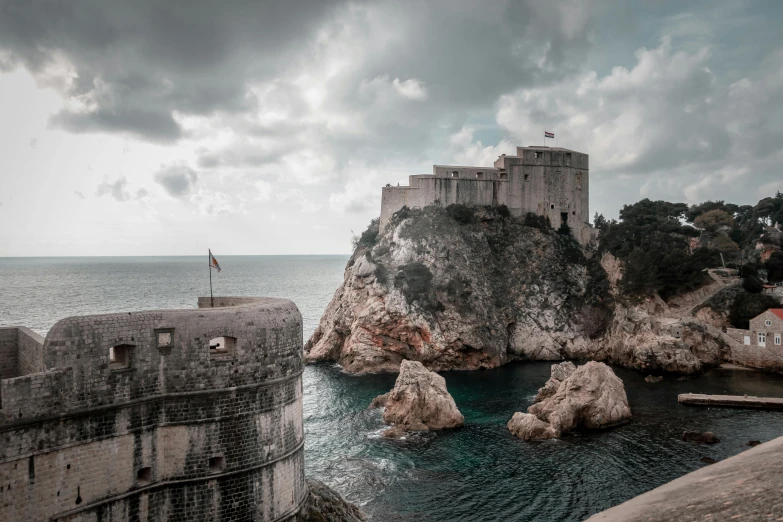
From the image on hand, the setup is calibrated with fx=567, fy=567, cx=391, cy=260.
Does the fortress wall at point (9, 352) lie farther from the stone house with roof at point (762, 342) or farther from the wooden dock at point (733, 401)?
the stone house with roof at point (762, 342)

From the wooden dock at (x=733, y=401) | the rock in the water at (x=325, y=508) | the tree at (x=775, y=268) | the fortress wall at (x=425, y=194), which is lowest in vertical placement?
the wooden dock at (x=733, y=401)

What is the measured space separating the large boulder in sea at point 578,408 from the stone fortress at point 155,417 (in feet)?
67.0

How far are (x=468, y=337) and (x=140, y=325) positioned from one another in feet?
142

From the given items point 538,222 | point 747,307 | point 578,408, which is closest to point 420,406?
point 578,408

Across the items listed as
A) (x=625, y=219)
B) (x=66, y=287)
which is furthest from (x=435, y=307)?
(x=66, y=287)

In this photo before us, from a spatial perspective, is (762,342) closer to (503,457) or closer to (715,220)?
(503,457)

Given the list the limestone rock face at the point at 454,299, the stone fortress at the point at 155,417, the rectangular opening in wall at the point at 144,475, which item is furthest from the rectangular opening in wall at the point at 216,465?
the limestone rock face at the point at 454,299

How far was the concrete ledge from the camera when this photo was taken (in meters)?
12.9

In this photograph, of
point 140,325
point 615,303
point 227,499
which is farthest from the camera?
→ point 615,303

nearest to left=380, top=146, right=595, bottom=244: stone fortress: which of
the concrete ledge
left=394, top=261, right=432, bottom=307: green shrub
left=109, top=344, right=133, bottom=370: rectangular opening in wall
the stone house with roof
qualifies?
left=394, top=261, right=432, bottom=307: green shrub

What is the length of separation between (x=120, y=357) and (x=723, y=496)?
1624 centimetres

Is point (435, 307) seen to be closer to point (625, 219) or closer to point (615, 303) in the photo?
point (615, 303)

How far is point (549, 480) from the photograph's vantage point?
93.5 feet

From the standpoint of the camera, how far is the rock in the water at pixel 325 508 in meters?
18.9
